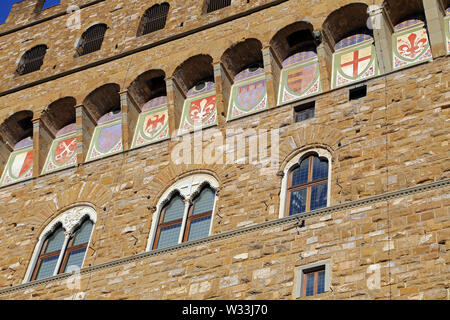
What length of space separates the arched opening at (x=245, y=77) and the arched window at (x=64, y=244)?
3092mm

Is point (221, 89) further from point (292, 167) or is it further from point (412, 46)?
point (412, 46)

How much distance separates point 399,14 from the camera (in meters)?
16.4

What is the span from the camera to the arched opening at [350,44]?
625 inches

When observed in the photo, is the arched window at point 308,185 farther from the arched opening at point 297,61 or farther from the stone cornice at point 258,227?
the arched opening at point 297,61

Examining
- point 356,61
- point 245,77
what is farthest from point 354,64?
point 245,77

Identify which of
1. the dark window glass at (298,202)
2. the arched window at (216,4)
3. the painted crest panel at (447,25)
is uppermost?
the arched window at (216,4)

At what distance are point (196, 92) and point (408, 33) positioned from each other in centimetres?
407

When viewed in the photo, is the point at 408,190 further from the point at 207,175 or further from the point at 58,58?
the point at 58,58

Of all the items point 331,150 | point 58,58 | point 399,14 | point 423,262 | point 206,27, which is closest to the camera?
point 423,262

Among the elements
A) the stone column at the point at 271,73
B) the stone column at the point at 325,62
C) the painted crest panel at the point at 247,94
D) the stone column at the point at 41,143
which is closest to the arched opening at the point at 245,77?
the painted crest panel at the point at 247,94

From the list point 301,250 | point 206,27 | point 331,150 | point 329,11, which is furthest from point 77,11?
point 301,250

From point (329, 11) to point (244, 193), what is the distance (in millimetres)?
3841

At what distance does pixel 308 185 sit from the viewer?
1448 centimetres

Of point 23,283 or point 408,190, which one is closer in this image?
point 408,190
